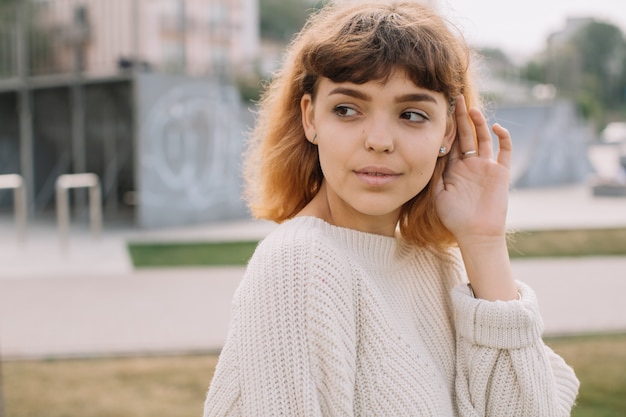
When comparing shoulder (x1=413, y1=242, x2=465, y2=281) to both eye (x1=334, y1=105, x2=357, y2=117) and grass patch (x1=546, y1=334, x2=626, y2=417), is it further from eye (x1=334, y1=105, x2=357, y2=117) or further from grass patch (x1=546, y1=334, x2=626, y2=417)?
grass patch (x1=546, y1=334, x2=626, y2=417)

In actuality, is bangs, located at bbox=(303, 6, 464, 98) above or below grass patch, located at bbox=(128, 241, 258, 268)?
above

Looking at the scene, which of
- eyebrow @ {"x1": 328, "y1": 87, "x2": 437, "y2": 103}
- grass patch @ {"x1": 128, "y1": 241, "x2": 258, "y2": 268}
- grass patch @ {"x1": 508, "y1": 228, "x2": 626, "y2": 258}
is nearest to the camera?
eyebrow @ {"x1": 328, "y1": 87, "x2": 437, "y2": 103}

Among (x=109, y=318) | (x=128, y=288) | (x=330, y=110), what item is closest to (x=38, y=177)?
(x=128, y=288)

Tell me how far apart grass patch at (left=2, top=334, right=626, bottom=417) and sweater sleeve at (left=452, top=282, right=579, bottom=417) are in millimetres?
2705

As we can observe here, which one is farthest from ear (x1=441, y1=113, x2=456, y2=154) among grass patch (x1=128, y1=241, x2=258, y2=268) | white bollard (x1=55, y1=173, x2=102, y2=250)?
white bollard (x1=55, y1=173, x2=102, y2=250)

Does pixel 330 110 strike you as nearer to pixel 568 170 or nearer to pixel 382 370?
pixel 382 370

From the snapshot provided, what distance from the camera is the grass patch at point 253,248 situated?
9.19 metres

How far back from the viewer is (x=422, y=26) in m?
1.45

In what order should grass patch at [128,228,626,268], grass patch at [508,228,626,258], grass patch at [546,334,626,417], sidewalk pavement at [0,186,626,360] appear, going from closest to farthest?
1. grass patch at [546,334,626,417]
2. sidewalk pavement at [0,186,626,360]
3. grass patch at [128,228,626,268]
4. grass patch at [508,228,626,258]

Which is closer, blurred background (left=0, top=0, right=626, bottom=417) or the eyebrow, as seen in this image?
the eyebrow

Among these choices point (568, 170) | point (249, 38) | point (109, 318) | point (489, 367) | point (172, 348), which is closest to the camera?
point (489, 367)

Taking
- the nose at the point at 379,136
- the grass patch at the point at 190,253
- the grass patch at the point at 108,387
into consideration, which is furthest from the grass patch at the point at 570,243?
the nose at the point at 379,136

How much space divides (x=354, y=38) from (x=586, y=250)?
9168mm

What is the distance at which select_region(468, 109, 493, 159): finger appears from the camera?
1699 millimetres
